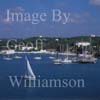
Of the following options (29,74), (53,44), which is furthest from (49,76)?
(53,44)

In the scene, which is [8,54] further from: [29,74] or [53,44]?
[53,44]

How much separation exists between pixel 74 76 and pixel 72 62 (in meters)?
0.21

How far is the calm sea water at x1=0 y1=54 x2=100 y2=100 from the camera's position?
484 cm

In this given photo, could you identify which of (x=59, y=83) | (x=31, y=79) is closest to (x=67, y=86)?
(x=59, y=83)

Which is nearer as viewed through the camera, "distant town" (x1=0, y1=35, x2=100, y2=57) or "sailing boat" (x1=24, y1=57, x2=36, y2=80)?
"sailing boat" (x1=24, y1=57, x2=36, y2=80)

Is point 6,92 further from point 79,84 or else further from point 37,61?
point 79,84

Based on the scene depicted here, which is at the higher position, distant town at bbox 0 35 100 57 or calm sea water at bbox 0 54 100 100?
distant town at bbox 0 35 100 57

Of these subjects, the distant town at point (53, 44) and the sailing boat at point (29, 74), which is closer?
the sailing boat at point (29, 74)

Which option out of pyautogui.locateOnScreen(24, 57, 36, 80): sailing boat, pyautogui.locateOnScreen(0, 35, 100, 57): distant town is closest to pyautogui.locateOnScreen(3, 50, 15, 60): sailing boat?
pyautogui.locateOnScreen(0, 35, 100, 57): distant town

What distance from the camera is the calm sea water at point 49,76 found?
4836 mm

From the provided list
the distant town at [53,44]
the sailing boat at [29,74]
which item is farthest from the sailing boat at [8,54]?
the sailing boat at [29,74]

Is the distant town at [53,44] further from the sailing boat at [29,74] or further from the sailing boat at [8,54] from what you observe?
the sailing boat at [29,74]

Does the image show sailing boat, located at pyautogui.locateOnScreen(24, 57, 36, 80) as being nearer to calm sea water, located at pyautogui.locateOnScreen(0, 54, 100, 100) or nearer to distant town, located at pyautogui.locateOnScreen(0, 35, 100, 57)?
calm sea water, located at pyautogui.locateOnScreen(0, 54, 100, 100)

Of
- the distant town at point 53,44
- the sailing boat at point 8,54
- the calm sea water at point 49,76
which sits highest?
the distant town at point 53,44
